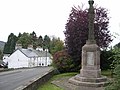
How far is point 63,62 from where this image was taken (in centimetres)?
3144

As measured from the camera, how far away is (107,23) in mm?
30062

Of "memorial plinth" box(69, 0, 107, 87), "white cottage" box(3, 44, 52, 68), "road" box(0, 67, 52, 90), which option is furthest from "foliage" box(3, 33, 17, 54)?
"memorial plinth" box(69, 0, 107, 87)

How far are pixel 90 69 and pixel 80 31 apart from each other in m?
7.79

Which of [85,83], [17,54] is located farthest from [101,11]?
[17,54]

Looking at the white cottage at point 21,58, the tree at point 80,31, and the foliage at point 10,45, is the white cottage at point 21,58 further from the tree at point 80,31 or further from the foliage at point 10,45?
the tree at point 80,31

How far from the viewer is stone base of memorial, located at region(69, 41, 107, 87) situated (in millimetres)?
20297

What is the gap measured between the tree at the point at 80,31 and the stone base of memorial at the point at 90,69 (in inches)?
255

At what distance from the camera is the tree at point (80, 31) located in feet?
94.3

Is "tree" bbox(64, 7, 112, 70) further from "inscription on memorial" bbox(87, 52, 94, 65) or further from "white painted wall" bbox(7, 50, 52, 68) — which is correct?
"white painted wall" bbox(7, 50, 52, 68)

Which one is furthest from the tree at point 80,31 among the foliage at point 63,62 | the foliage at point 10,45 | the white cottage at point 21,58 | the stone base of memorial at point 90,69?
the foliage at point 10,45

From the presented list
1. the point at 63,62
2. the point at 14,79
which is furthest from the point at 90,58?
the point at 14,79

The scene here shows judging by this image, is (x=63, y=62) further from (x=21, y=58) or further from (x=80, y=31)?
(x=21, y=58)

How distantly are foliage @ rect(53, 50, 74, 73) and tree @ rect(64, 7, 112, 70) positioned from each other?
940mm

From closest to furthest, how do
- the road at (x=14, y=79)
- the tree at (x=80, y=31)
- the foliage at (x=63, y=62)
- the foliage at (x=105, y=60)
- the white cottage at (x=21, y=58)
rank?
the road at (x=14, y=79) → the tree at (x=80, y=31) → the foliage at (x=105, y=60) → the foliage at (x=63, y=62) → the white cottage at (x=21, y=58)
